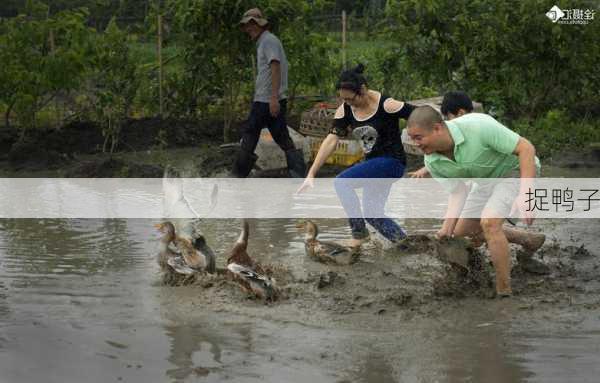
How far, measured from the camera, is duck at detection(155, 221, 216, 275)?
8.36 m

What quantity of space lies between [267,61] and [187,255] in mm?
4308

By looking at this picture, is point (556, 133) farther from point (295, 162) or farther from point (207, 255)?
point (207, 255)

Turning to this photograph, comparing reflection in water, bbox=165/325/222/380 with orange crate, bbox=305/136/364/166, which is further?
orange crate, bbox=305/136/364/166

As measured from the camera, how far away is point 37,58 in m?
15.0

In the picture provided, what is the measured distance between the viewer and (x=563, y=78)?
16672mm

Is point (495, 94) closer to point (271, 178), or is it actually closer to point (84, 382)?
point (271, 178)

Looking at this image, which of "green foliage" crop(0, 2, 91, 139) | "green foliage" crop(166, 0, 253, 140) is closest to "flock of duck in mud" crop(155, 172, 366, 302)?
"green foliage" crop(0, 2, 91, 139)

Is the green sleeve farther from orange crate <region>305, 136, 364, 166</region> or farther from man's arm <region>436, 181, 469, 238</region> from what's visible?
orange crate <region>305, 136, 364, 166</region>

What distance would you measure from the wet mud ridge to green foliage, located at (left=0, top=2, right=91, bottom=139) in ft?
24.3

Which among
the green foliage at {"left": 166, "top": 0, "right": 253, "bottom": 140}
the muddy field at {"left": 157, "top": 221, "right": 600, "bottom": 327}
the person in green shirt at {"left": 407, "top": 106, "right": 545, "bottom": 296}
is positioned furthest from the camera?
the green foliage at {"left": 166, "top": 0, "right": 253, "bottom": 140}

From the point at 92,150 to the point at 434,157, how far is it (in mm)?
9384

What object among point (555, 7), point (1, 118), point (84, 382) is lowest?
point (84, 382)

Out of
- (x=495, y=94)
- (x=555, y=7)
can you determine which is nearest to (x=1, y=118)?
(x=495, y=94)

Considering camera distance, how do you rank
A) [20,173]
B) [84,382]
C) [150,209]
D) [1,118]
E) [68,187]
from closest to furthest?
[84,382], [150,209], [68,187], [20,173], [1,118]
